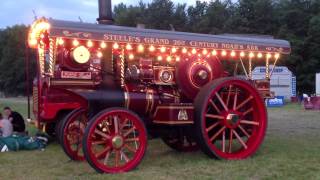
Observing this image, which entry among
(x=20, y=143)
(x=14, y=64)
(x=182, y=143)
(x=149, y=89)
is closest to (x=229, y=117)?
(x=182, y=143)

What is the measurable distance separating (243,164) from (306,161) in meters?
1.12

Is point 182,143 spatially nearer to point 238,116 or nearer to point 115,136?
point 238,116

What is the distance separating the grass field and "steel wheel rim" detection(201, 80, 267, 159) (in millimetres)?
281

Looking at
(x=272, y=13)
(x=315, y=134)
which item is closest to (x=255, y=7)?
(x=272, y=13)

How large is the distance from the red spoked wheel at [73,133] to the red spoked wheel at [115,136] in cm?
129

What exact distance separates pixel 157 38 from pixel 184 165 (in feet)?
6.74

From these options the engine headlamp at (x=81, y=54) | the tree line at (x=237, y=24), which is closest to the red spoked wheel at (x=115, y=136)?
the engine headlamp at (x=81, y=54)

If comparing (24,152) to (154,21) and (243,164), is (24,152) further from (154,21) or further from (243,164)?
(154,21)

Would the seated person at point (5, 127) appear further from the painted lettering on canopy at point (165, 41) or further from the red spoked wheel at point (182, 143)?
the painted lettering on canopy at point (165, 41)

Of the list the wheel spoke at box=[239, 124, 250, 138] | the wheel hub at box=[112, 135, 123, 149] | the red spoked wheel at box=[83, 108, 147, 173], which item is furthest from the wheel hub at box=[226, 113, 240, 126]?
the wheel hub at box=[112, 135, 123, 149]

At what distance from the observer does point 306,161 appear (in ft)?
27.4

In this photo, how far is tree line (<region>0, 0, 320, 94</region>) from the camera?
5334 cm

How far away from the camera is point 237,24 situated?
6072 cm

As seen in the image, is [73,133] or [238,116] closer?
[238,116]
